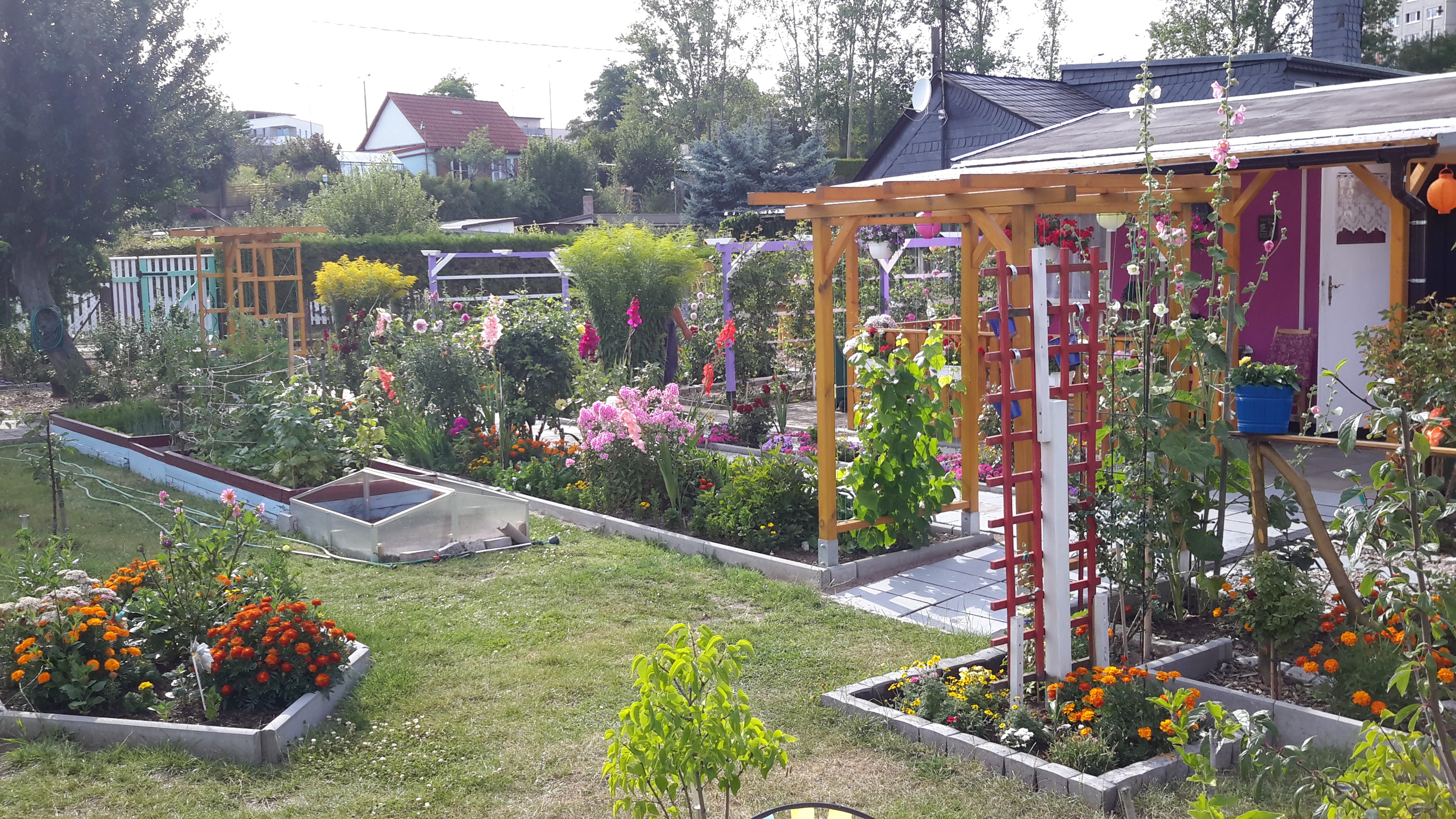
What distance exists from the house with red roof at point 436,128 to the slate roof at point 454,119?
2cm

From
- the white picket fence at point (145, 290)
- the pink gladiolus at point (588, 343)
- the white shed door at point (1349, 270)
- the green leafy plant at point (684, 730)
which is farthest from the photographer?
the white picket fence at point (145, 290)

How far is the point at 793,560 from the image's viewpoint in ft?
20.8

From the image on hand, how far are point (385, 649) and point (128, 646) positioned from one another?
108 cm

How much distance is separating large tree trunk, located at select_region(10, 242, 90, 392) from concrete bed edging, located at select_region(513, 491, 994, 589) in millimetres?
10304

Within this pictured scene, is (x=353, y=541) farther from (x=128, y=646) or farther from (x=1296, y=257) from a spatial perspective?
(x=1296, y=257)

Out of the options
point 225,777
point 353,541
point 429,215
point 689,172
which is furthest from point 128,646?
point 429,215

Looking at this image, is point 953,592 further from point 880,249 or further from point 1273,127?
point 880,249

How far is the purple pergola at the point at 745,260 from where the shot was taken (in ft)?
38.7

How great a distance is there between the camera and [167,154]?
14.9 m

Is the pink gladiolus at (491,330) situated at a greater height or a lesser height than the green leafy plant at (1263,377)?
greater

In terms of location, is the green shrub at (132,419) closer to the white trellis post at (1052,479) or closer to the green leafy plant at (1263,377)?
the white trellis post at (1052,479)

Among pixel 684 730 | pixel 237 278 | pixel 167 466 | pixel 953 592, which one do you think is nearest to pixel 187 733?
pixel 684 730

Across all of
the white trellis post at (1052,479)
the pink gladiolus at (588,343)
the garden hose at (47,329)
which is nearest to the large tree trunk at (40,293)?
the garden hose at (47,329)

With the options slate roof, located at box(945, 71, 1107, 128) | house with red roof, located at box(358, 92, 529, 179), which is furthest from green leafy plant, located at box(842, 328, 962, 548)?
house with red roof, located at box(358, 92, 529, 179)
